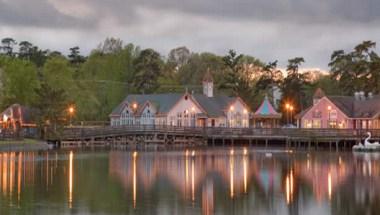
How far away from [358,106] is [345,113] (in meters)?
1.72

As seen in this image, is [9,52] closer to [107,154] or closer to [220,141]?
[220,141]

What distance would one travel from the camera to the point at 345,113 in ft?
316

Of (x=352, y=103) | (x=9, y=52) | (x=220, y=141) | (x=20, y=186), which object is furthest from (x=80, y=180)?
(x=9, y=52)

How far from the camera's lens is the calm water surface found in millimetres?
35594

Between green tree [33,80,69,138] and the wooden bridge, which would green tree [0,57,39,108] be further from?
the wooden bridge

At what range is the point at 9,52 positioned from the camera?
16275cm

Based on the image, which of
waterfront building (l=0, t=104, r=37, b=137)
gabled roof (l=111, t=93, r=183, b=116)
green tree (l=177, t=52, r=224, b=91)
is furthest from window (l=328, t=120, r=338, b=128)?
green tree (l=177, t=52, r=224, b=91)

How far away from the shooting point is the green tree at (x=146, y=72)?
127500 millimetres

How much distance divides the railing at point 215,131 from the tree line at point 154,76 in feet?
15.3

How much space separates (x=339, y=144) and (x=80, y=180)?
43.7 m

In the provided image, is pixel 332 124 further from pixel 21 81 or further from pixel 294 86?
pixel 21 81

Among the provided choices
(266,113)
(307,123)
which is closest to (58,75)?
(266,113)

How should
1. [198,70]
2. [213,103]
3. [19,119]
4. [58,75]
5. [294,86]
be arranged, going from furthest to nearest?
[198,70] → [294,86] → [213,103] → [58,75] → [19,119]

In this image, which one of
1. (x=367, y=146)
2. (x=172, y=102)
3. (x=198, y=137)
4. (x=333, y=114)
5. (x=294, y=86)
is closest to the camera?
(x=367, y=146)
